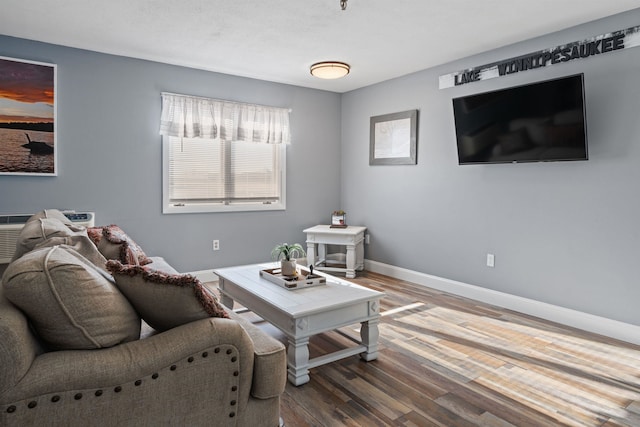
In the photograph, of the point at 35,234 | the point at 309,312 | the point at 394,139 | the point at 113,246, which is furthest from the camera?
the point at 394,139

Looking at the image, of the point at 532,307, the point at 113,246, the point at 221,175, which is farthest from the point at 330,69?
the point at 532,307

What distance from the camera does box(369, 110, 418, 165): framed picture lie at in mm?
4660

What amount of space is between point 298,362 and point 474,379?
1070 mm

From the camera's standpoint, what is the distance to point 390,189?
500cm

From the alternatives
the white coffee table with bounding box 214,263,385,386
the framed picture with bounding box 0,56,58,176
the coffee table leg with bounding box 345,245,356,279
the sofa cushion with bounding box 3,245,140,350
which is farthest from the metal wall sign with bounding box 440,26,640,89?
the framed picture with bounding box 0,56,58,176

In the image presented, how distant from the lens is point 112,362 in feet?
4.09

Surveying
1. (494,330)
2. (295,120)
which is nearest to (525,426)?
(494,330)

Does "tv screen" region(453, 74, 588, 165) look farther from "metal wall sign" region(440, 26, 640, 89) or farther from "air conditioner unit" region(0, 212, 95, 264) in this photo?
"air conditioner unit" region(0, 212, 95, 264)

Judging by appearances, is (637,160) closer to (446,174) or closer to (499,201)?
(499,201)

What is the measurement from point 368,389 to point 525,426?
0.80 m

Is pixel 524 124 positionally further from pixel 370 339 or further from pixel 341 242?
pixel 341 242

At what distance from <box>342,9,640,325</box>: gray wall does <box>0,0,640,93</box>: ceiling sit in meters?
0.32

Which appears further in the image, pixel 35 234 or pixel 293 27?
pixel 293 27

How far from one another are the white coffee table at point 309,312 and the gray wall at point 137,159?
→ 1774 mm
